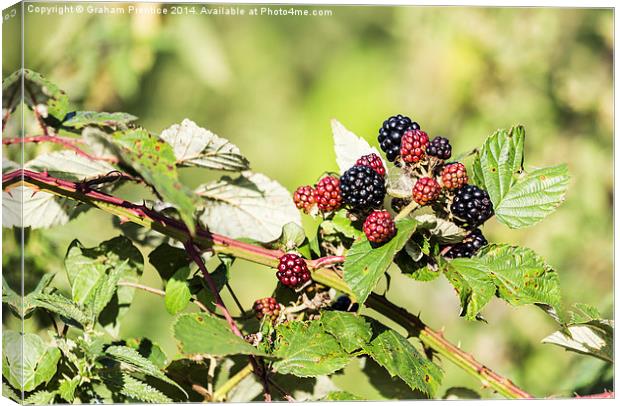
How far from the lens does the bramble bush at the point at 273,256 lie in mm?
742

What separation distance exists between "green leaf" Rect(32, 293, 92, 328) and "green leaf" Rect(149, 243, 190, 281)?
0.28 ft

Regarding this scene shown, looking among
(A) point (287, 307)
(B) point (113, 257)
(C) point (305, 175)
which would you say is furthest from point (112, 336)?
(C) point (305, 175)

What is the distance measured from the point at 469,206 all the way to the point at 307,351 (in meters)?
0.20

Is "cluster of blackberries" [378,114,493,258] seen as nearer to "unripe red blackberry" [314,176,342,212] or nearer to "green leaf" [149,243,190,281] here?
"unripe red blackberry" [314,176,342,212]

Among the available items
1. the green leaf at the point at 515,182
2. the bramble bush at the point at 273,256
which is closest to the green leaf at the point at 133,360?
the bramble bush at the point at 273,256

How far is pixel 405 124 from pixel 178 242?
25cm

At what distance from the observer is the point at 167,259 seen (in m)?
0.82

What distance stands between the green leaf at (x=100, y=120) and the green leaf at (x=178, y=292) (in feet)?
0.50

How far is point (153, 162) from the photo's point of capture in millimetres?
687

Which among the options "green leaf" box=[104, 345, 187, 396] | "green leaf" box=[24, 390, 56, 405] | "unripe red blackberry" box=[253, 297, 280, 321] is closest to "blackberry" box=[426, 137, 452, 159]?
"unripe red blackberry" box=[253, 297, 280, 321]

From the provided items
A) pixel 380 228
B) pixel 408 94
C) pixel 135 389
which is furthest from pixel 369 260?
pixel 408 94

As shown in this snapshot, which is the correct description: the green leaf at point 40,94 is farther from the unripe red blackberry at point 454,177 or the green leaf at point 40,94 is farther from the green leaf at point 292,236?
the unripe red blackberry at point 454,177

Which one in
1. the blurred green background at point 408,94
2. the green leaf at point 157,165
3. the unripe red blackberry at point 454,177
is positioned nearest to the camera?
the green leaf at point 157,165

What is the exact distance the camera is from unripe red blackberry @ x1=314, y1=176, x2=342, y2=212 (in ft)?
2.57
